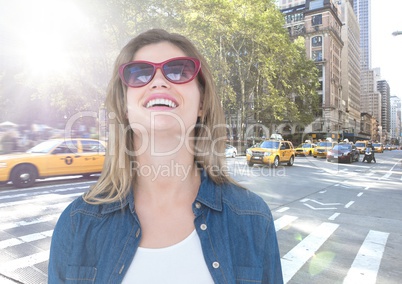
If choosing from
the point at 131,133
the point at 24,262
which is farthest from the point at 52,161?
the point at 131,133

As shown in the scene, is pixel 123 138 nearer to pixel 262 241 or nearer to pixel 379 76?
pixel 262 241

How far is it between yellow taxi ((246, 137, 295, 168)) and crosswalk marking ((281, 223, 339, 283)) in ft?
41.4

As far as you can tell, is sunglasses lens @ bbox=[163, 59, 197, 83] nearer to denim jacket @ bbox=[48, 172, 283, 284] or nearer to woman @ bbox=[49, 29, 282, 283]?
woman @ bbox=[49, 29, 282, 283]

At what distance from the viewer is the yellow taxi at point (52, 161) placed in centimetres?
979

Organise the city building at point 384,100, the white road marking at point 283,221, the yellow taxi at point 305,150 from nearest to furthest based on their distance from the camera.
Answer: the white road marking at point 283,221 < the yellow taxi at point 305,150 < the city building at point 384,100

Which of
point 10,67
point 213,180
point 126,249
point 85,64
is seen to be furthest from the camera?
point 10,67

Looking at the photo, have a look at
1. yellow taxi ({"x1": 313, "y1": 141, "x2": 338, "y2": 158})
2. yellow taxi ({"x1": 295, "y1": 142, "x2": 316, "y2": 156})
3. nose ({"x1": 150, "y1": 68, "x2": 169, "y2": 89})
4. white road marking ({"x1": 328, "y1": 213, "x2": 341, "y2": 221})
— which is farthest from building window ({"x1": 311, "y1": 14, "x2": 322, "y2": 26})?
nose ({"x1": 150, "y1": 68, "x2": 169, "y2": 89})

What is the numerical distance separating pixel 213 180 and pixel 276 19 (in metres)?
32.8

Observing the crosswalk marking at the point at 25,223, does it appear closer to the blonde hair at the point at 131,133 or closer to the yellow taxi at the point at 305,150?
the blonde hair at the point at 131,133

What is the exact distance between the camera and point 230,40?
31703mm

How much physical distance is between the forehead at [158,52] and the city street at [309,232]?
10.7 feet

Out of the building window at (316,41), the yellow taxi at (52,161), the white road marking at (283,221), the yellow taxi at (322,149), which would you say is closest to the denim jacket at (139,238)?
the white road marking at (283,221)

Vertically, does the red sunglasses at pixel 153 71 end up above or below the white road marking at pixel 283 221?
above

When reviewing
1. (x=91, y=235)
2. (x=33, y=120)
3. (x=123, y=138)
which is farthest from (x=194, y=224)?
(x=33, y=120)
